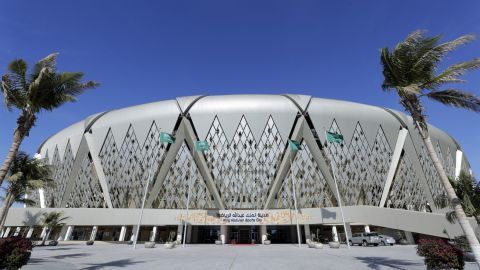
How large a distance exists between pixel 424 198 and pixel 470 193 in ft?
107

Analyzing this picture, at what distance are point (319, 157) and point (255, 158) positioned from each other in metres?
10.8

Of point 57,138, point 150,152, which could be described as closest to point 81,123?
point 57,138

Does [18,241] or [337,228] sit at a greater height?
[337,228]

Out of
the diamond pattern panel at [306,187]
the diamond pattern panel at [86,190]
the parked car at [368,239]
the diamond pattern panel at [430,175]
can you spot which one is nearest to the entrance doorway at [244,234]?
the diamond pattern panel at [306,187]

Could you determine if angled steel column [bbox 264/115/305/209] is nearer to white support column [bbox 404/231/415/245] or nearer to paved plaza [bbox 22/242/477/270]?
white support column [bbox 404/231/415/245]

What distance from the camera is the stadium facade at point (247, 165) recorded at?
152ft

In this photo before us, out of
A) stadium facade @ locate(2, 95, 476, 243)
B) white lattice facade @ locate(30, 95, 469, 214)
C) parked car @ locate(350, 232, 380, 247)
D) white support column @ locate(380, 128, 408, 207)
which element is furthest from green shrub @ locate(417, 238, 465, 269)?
white support column @ locate(380, 128, 408, 207)

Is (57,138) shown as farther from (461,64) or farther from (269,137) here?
(461,64)

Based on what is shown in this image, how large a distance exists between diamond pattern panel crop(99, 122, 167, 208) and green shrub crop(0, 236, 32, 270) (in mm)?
37020

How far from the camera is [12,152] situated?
12.5 meters

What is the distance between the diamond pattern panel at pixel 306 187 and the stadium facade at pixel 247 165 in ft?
0.53

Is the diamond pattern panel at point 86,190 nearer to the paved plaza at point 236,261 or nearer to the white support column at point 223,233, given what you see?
the white support column at point 223,233

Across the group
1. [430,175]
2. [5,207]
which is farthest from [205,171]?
[430,175]

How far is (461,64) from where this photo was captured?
11914 mm
